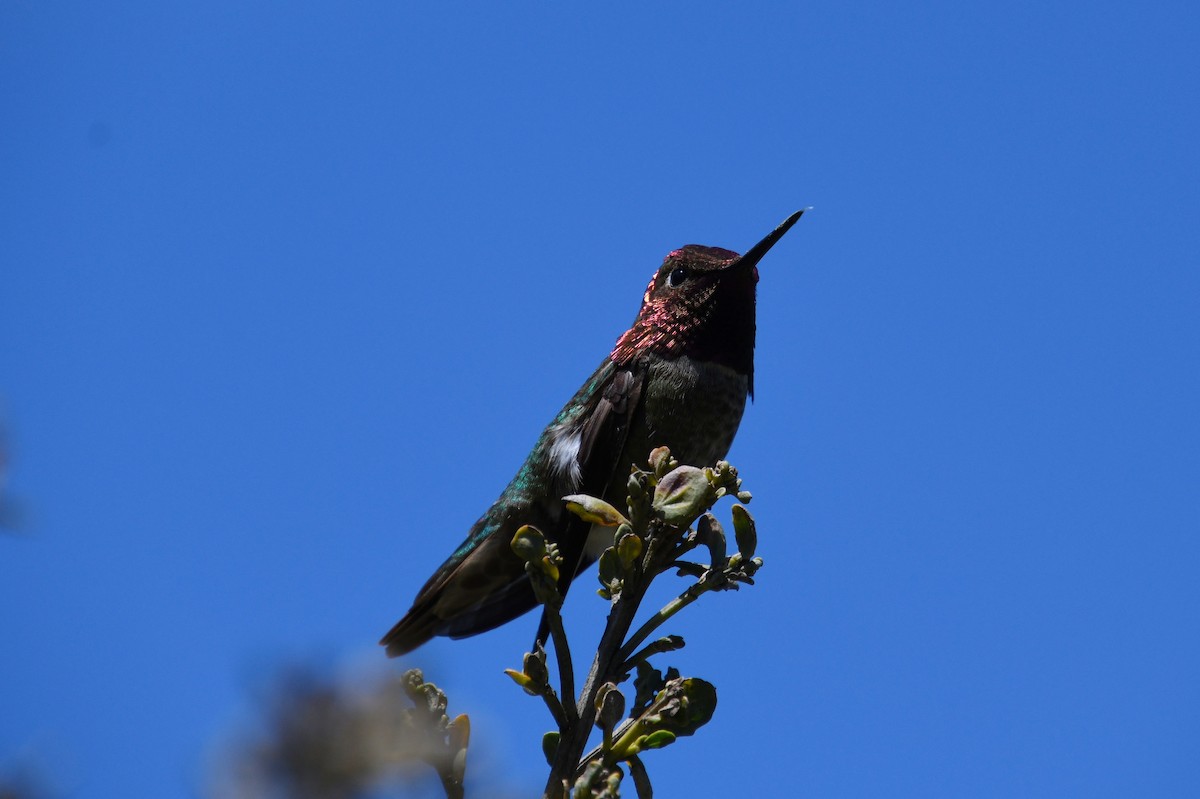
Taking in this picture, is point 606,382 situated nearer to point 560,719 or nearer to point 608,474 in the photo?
point 608,474

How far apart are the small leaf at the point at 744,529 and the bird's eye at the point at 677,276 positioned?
3.38 m

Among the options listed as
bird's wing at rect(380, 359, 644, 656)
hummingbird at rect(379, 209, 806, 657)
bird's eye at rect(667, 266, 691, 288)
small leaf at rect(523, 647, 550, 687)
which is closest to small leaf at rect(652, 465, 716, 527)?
small leaf at rect(523, 647, 550, 687)

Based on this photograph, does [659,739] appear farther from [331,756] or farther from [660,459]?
[331,756]

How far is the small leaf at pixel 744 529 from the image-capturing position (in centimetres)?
269

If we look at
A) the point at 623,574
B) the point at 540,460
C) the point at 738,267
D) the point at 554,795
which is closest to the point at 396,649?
the point at 540,460

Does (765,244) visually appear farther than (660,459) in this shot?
Yes

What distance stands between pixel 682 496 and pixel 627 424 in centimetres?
272

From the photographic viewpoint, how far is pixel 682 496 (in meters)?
2.61

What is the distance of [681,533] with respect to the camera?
2.60 metres

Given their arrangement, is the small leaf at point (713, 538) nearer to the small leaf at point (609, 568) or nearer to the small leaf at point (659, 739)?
the small leaf at point (609, 568)

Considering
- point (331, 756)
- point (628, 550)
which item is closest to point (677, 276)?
point (628, 550)

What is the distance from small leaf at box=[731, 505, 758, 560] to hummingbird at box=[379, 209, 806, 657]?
2373 millimetres

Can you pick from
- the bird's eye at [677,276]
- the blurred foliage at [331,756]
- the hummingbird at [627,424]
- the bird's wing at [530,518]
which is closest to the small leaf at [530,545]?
the blurred foliage at [331,756]

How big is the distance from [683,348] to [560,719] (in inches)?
135
